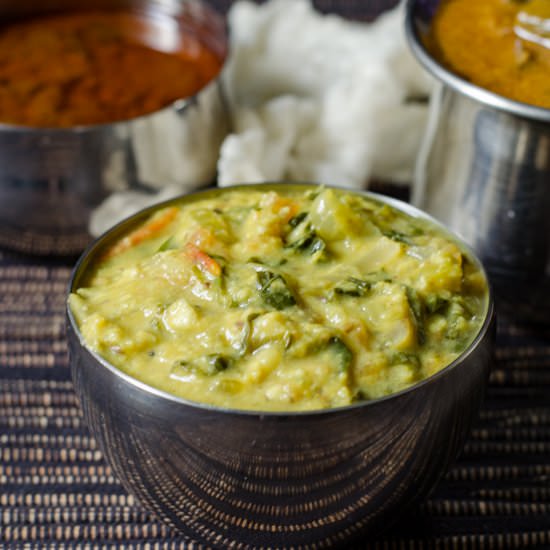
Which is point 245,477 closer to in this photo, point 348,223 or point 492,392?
point 348,223

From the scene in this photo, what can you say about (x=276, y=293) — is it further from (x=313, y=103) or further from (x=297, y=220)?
(x=313, y=103)

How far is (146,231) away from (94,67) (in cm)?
120

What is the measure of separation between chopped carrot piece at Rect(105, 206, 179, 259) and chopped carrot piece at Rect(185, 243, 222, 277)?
0.17m

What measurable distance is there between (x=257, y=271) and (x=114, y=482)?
0.64 m

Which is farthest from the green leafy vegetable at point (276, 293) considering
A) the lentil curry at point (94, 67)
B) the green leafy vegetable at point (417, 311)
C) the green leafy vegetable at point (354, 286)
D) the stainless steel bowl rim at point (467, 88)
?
the lentil curry at point (94, 67)

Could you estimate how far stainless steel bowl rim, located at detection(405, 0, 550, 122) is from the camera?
7.34 ft

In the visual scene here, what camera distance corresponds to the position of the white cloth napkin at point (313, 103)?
2.83 meters

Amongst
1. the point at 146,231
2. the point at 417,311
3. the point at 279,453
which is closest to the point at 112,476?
the point at 146,231

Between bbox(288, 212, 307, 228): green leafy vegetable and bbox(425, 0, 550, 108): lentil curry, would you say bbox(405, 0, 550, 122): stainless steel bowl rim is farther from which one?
bbox(288, 212, 307, 228): green leafy vegetable

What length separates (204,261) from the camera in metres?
1.82

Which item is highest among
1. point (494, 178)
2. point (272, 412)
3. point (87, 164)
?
point (272, 412)

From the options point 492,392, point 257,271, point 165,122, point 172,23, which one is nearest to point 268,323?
point 257,271

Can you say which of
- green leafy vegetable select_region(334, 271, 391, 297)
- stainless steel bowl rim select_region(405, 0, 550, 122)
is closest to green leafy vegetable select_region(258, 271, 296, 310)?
green leafy vegetable select_region(334, 271, 391, 297)

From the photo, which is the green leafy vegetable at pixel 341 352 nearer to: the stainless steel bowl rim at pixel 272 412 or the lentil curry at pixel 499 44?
the stainless steel bowl rim at pixel 272 412
